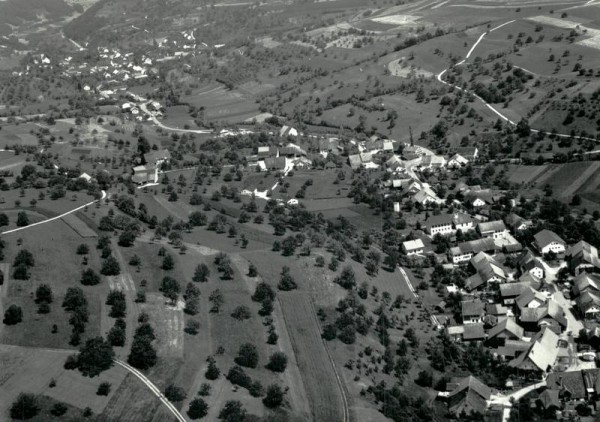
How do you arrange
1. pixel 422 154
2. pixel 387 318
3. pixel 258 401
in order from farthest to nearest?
pixel 422 154 → pixel 387 318 → pixel 258 401

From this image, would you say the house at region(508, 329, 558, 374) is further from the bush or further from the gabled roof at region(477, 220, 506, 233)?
the bush

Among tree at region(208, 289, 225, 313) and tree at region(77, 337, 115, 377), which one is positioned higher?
tree at region(77, 337, 115, 377)

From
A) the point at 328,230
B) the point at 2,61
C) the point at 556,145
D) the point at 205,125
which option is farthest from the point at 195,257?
the point at 2,61

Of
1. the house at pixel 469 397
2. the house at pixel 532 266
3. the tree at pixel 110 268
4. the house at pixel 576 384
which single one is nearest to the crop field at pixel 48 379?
the tree at pixel 110 268

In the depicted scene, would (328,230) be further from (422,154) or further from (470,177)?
(422,154)

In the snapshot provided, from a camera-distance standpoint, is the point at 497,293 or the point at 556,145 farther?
the point at 556,145

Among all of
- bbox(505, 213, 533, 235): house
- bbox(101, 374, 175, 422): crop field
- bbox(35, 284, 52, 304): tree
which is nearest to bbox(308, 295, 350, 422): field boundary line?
bbox(101, 374, 175, 422): crop field
